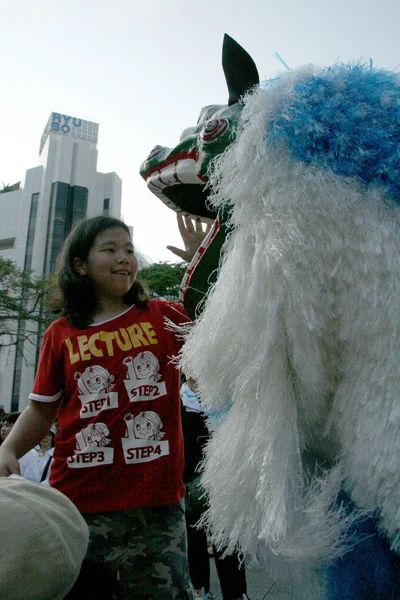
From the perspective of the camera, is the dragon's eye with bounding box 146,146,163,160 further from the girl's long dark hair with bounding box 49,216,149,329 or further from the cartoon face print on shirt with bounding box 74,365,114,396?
the cartoon face print on shirt with bounding box 74,365,114,396

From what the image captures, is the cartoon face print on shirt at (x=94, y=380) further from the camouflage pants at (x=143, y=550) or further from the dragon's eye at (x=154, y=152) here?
the dragon's eye at (x=154, y=152)

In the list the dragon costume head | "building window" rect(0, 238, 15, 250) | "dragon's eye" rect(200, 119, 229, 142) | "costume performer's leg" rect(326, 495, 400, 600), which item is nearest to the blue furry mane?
the dragon costume head

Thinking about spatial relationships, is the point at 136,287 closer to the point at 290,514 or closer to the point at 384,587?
the point at 290,514

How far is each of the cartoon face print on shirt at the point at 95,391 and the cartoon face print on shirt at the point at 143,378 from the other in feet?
0.17

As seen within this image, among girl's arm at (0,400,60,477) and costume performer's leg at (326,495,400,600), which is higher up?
girl's arm at (0,400,60,477)

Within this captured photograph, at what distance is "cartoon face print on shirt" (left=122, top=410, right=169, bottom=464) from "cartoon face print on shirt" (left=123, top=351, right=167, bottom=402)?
5 cm

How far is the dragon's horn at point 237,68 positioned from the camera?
100 centimetres

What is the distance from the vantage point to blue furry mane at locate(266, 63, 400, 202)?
826 mm

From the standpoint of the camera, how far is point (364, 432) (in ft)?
2.54

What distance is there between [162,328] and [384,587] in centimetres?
88

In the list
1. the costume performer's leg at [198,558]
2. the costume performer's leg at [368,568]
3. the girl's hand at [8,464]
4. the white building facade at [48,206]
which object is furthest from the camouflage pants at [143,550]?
the white building facade at [48,206]

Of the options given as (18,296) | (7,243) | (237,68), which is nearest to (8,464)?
(237,68)

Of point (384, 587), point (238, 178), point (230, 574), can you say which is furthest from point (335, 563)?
point (230, 574)

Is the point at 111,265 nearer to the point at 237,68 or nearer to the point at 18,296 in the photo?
the point at 237,68
